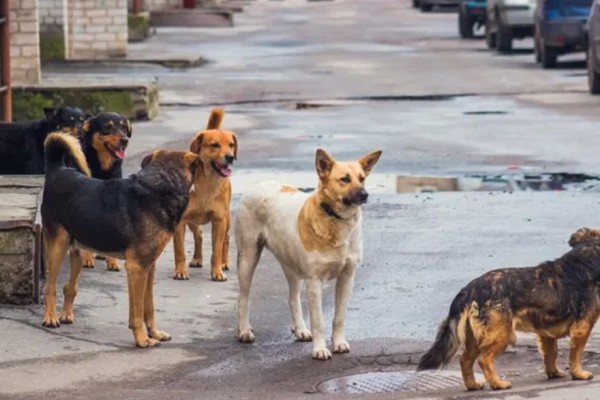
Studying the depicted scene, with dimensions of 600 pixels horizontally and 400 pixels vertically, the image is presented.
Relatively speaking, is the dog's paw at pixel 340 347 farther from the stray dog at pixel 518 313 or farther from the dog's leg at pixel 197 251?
the dog's leg at pixel 197 251

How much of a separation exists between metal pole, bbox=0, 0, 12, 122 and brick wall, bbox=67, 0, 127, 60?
14080mm

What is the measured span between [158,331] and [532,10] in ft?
83.4

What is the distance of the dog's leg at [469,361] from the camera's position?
333 inches

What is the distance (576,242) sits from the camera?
8.77m

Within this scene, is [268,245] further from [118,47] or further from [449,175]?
[118,47]

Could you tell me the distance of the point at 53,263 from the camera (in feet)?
33.9

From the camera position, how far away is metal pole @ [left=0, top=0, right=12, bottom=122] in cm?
1864

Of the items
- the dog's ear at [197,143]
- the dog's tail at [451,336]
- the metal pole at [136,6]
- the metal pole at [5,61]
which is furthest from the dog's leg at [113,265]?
the metal pole at [136,6]

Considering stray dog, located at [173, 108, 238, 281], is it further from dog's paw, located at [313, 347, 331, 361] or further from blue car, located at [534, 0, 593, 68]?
blue car, located at [534, 0, 593, 68]

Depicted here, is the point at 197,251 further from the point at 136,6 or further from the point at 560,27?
the point at 136,6

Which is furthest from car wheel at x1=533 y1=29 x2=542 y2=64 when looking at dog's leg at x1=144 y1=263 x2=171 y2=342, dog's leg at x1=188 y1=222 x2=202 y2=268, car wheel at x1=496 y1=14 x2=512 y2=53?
dog's leg at x1=144 y1=263 x2=171 y2=342

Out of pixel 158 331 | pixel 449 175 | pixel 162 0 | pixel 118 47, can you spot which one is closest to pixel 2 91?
pixel 449 175

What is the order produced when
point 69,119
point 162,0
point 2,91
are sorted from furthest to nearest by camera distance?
point 162,0 → point 2,91 → point 69,119

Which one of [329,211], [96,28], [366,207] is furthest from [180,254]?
[96,28]
